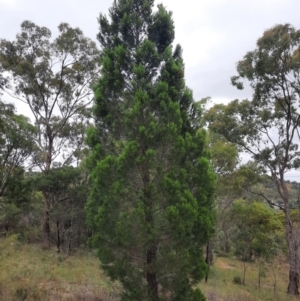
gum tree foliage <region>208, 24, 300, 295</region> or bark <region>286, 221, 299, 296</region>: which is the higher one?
gum tree foliage <region>208, 24, 300, 295</region>

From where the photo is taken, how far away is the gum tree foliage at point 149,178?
542 centimetres

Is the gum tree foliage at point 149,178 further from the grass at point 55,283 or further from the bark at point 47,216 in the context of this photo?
the bark at point 47,216

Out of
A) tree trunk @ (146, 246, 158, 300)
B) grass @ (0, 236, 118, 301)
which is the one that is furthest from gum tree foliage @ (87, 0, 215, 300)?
grass @ (0, 236, 118, 301)

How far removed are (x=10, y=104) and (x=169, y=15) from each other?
851cm

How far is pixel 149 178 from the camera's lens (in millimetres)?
5926

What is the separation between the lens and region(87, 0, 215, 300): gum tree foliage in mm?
5422

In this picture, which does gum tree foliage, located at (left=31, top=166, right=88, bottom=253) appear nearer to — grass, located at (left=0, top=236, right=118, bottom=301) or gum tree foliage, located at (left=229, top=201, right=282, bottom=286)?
grass, located at (left=0, top=236, right=118, bottom=301)

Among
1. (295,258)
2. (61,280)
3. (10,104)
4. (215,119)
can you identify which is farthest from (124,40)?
(295,258)

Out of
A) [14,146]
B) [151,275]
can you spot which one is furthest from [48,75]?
[151,275]

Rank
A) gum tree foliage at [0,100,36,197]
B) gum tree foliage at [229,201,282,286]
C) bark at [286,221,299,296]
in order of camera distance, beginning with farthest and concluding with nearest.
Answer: gum tree foliage at [229,201,282,286] → gum tree foliage at [0,100,36,197] → bark at [286,221,299,296]

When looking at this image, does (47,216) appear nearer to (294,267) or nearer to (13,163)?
(13,163)

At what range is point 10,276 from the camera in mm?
7246

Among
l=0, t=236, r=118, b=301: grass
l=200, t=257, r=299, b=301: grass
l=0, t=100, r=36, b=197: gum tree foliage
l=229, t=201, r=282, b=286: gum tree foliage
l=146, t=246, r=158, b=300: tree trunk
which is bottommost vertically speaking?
l=200, t=257, r=299, b=301: grass

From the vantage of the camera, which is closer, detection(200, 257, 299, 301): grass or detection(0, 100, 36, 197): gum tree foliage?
detection(200, 257, 299, 301): grass
